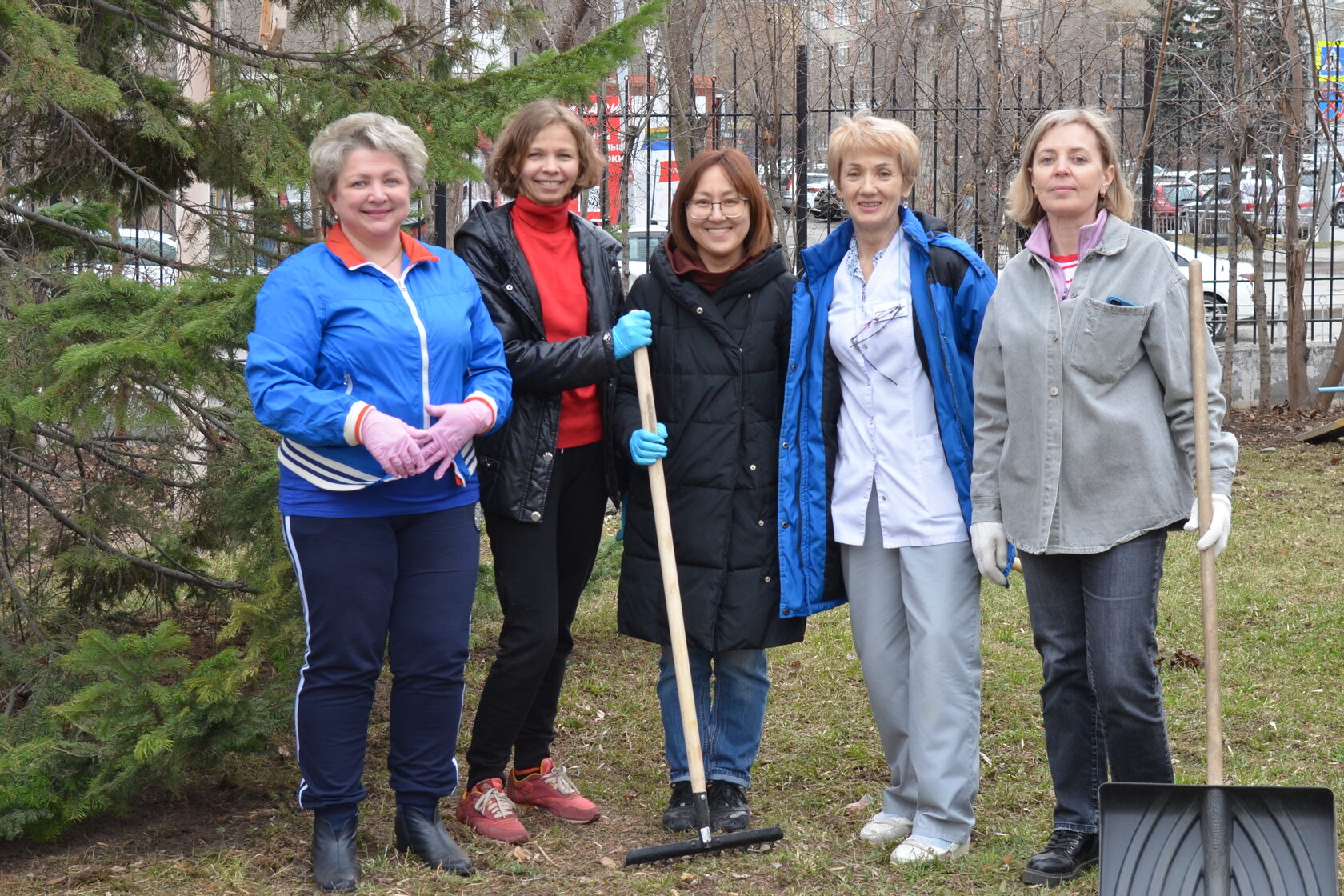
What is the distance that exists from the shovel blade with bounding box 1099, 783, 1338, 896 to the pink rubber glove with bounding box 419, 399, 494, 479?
1.80 m

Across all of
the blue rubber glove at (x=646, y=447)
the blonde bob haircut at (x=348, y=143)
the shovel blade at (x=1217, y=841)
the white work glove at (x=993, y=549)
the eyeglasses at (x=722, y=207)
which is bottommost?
the shovel blade at (x=1217, y=841)

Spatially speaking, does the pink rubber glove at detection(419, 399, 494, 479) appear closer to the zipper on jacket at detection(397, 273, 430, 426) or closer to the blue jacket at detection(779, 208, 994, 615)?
the zipper on jacket at detection(397, 273, 430, 426)

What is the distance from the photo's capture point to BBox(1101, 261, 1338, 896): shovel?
116 inches

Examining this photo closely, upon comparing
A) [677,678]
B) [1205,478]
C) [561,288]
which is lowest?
[677,678]

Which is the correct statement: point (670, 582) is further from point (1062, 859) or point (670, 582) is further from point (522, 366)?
point (1062, 859)

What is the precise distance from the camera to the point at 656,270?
12.6ft

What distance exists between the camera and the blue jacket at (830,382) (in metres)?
3.57

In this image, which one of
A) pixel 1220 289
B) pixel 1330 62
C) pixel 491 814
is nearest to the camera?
pixel 491 814

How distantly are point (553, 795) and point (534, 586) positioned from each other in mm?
800

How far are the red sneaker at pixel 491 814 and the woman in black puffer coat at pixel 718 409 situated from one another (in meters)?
0.69

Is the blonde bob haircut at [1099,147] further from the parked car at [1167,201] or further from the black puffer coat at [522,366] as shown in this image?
the parked car at [1167,201]

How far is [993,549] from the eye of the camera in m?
3.42

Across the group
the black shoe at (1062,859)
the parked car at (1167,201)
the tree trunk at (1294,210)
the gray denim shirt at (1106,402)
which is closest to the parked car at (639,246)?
the parked car at (1167,201)

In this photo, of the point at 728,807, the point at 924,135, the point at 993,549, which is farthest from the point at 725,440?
the point at 924,135
